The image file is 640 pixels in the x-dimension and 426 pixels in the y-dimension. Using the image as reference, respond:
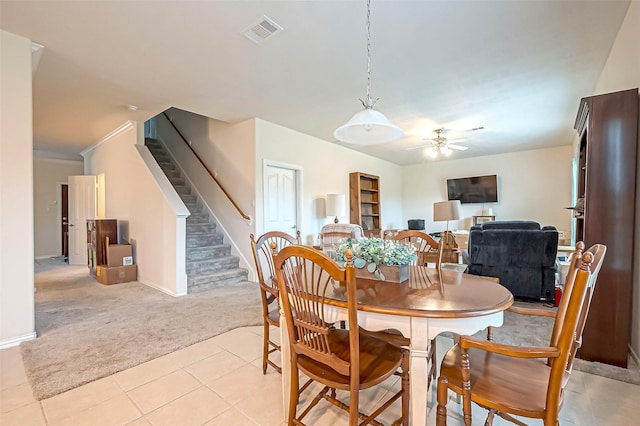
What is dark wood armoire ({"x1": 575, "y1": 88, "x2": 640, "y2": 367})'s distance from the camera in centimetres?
213

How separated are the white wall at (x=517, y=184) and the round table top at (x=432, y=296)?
693 centimetres

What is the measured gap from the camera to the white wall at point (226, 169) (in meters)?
4.86

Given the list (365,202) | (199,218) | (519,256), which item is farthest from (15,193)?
(365,202)

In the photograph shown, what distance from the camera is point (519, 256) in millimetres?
3590

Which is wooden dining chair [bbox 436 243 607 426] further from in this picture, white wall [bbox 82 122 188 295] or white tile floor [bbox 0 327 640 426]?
A: white wall [bbox 82 122 188 295]

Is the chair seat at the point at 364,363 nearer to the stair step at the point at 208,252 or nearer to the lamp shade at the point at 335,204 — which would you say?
the stair step at the point at 208,252

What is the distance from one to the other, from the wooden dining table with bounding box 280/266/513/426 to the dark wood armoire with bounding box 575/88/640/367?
1370 mm

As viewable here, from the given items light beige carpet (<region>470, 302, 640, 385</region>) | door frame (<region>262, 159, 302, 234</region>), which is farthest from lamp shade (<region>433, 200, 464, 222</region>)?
door frame (<region>262, 159, 302, 234</region>)

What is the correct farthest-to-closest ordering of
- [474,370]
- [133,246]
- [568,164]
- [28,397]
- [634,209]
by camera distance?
[568,164] → [133,246] → [634,209] → [28,397] → [474,370]

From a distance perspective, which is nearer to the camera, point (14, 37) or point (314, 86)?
point (14, 37)

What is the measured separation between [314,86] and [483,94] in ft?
7.30

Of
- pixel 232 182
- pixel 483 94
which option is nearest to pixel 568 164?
pixel 483 94

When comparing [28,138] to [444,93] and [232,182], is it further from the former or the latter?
[444,93]

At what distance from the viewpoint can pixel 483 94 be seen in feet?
12.6
